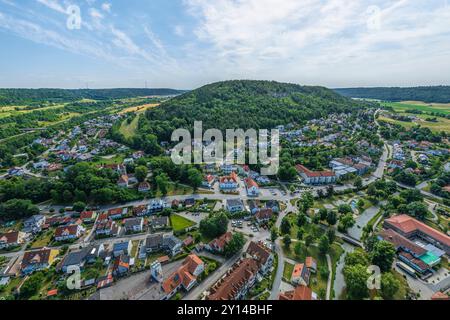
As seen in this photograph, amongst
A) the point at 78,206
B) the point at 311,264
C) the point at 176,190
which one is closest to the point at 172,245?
the point at 176,190

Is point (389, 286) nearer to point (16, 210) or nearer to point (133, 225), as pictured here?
point (133, 225)

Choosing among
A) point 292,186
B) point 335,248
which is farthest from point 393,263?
point 292,186

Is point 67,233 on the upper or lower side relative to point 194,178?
lower

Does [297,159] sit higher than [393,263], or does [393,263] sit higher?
[297,159]

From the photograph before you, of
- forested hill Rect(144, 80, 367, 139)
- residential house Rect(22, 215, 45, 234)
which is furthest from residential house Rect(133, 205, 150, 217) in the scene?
forested hill Rect(144, 80, 367, 139)
